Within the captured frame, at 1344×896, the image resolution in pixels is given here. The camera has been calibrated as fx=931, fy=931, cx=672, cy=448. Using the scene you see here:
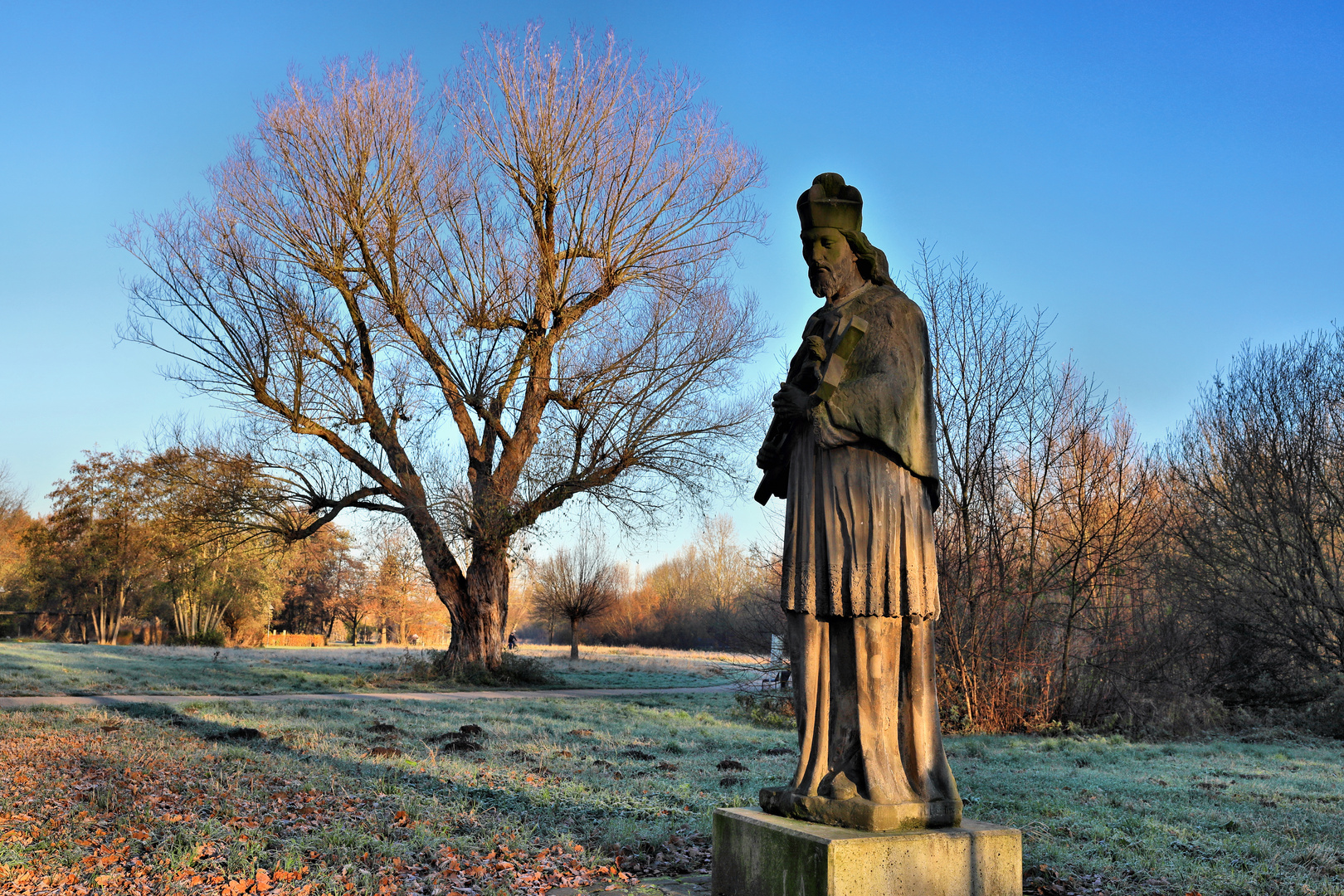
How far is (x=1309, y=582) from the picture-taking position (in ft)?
53.5

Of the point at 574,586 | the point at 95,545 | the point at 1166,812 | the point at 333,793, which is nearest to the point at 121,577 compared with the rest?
the point at 95,545

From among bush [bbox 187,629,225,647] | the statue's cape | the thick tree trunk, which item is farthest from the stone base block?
bush [bbox 187,629,225,647]

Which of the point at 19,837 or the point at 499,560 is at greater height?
the point at 499,560

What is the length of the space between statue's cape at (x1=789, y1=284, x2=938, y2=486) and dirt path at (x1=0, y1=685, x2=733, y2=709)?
13.2 m

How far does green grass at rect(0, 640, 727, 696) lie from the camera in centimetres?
1722

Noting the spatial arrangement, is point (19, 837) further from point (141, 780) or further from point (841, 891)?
point (841, 891)

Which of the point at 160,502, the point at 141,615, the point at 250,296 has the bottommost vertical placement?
the point at 141,615

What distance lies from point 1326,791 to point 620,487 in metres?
14.8

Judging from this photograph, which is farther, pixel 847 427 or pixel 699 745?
pixel 699 745

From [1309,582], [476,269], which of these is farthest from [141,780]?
[1309,582]

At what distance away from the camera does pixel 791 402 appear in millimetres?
4047

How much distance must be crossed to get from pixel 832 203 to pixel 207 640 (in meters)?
39.3

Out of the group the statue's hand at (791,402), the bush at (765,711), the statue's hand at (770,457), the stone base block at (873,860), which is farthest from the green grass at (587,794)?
the statue's hand at (791,402)

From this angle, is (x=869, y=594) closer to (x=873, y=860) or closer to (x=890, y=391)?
(x=890, y=391)
